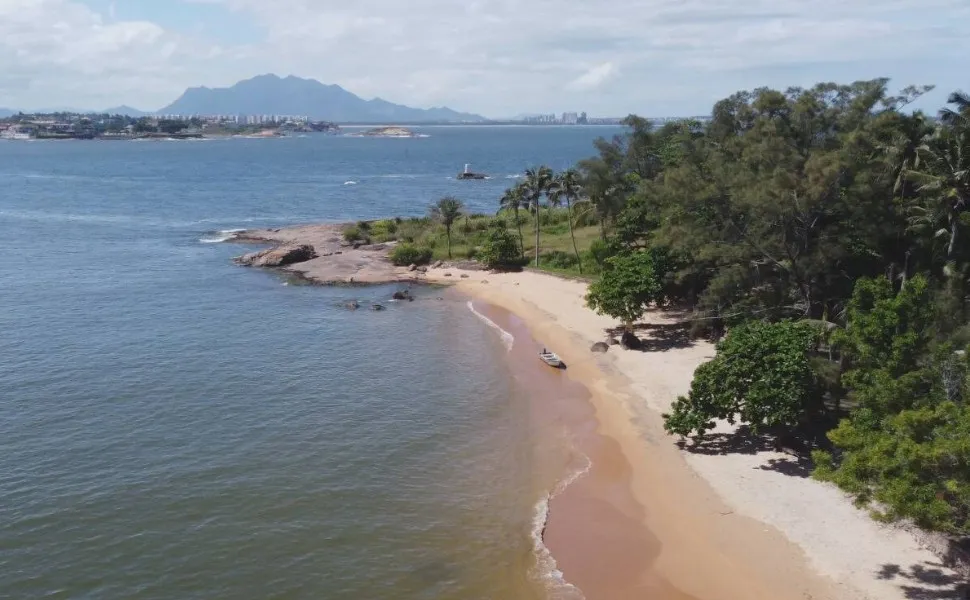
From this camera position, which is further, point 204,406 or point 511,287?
point 511,287

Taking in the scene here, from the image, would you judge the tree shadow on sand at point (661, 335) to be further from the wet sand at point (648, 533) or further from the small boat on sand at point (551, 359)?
the wet sand at point (648, 533)

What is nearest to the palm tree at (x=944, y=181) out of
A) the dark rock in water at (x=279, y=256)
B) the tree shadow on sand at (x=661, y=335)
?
the tree shadow on sand at (x=661, y=335)

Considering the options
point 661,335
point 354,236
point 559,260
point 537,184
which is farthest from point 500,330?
point 354,236

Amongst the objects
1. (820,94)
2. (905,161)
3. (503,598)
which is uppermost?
(820,94)

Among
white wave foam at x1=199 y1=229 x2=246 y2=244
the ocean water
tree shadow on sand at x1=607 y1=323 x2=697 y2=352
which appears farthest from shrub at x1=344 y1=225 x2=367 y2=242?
tree shadow on sand at x1=607 y1=323 x2=697 y2=352

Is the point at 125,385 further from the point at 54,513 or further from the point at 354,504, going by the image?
the point at 354,504

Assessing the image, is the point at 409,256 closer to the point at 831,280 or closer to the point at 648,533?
the point at 831,280

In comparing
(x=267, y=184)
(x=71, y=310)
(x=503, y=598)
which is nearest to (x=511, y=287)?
(x=71, y=310)
